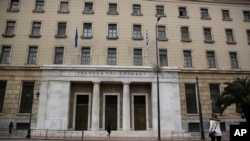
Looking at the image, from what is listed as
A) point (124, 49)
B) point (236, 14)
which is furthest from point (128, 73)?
point (236, 14)

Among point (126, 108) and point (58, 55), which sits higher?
point (58, 55)

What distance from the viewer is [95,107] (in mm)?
26859

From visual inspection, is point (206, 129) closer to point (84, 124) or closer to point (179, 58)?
point (179, 58)

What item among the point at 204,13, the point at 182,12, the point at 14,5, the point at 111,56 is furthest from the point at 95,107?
the point at 204,13

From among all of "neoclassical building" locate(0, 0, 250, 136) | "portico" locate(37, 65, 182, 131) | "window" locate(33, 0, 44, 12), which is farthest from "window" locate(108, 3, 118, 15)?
"window" locate(33, 0, 44, 12)

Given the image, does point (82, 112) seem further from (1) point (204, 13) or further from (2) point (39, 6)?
(1) point (204, 13)

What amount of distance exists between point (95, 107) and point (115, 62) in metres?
6.14

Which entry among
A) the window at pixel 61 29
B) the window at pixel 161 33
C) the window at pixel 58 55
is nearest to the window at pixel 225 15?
the window at pixel 161 33

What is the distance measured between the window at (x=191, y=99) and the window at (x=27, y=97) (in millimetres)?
18785

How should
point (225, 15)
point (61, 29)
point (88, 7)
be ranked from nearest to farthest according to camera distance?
point (61, 29), point (88, 7), point (225, 15)

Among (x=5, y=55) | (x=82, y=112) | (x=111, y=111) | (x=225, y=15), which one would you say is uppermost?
(x=225, y=15)

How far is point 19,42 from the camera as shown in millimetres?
28766

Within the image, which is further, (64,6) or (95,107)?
(64,6)

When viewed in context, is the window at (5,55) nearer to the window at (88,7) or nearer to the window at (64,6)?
the window at (64,6)
